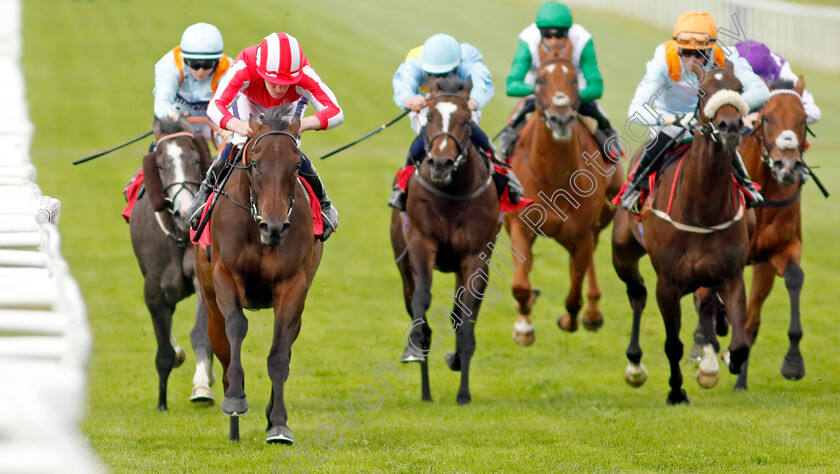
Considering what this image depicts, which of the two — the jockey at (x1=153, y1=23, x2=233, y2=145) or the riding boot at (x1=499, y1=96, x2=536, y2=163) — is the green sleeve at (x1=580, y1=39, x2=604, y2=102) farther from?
the jockey at (x1=153, y1=23, x2=233, y2=145)

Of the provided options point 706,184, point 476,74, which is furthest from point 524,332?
point 706,184

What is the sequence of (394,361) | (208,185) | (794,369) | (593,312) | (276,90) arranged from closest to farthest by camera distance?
(276,90) < (208,185) < (794,369) < (593,312) < (394,361)

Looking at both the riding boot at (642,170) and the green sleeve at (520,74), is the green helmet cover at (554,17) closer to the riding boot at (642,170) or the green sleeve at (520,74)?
the green sleeve at (520,74)

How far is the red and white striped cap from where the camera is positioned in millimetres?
6832

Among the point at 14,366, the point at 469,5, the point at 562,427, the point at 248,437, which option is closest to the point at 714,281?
the point at 562,427

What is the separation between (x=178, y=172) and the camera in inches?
331

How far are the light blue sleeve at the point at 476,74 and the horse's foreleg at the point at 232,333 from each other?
9.70ft

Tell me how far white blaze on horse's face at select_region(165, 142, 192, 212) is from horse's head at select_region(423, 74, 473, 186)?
1.73 meters

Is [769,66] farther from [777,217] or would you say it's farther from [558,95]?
[558,95]

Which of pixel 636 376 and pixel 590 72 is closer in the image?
pixel 636 376

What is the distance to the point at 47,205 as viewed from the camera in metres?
5.66

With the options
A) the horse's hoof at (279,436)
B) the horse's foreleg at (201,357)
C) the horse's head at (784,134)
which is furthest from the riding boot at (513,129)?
the horse's hoof at (279,436)

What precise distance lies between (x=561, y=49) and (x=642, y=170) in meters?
2.01

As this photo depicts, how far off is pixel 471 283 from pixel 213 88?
2.50 metres
